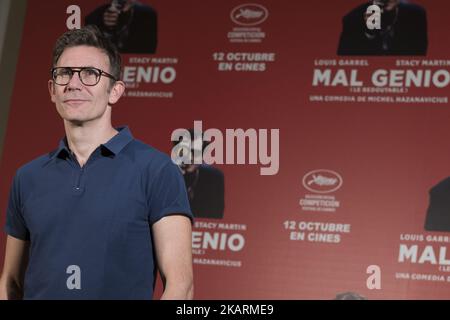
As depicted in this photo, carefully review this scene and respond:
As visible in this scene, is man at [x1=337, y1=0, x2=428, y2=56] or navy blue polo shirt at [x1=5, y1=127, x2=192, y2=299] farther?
man at [x1=337, y1=0, x2=428, y2=56]

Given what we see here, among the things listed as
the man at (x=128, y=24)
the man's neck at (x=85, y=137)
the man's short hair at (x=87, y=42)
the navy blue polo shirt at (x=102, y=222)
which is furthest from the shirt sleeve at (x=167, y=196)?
the man at (x=128, y=24)

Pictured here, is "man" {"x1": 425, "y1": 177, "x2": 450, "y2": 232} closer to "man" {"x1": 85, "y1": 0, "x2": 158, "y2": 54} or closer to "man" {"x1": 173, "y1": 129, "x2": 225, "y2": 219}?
"man" {"x1": 173, "y1": 129, "x2": 225, "y2": 219}

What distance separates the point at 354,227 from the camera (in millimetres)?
3670

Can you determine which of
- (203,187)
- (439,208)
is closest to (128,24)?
(203,187)

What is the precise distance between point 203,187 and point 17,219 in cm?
233

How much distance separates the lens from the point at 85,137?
156 centimetres

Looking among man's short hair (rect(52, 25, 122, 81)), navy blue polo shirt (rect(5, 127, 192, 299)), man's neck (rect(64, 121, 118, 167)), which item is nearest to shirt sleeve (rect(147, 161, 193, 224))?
navy blue polo shirt (rect(5, 127, 192, 299))

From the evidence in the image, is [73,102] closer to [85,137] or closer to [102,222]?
[85,137]

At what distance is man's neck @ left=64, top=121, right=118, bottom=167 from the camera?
5.11 feet

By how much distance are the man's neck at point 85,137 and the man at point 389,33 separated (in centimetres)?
251

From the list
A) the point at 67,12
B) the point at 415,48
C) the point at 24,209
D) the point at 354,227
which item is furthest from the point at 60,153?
the point at 67,12

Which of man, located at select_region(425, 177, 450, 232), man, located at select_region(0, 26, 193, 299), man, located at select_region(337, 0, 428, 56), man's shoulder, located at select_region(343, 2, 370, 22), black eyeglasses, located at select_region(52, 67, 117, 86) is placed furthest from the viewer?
man's shoulder, located at select_region(343, 2, 370, 22)

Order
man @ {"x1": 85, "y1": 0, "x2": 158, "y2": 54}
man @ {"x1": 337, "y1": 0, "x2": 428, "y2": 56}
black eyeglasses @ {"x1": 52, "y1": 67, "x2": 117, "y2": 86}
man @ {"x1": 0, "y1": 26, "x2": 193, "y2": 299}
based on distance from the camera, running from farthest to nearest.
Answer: man @ {"x1": 85, "y1": 0, "x2": 158, "y2": 54} < man @ {"x1": 337, "y1": 0, "x2": 428, "y2": 56} < black eyeglasses @ {"x1": 52, "y1": 67, "x2": 117, "y2": 86} < man @ {"x1": 0, "y1": 26, "x2": 193, "y2": 299}
